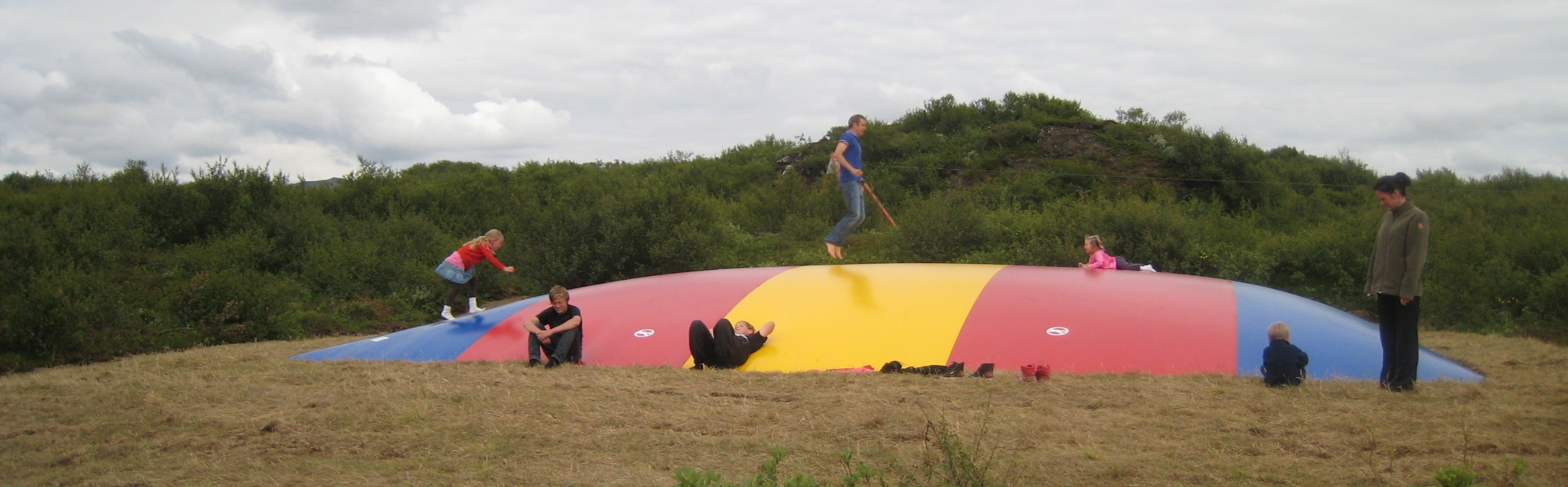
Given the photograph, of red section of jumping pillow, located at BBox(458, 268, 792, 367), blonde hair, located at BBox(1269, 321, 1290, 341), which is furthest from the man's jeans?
blonde hair, located at BBox(1269, 321, 1290, 341)

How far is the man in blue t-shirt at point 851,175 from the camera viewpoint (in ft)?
28.4

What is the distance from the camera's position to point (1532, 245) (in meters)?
15.1

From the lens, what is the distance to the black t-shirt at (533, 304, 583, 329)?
7625 mm

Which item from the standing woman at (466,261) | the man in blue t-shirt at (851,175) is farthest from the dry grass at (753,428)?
the standing woman at (466,261)

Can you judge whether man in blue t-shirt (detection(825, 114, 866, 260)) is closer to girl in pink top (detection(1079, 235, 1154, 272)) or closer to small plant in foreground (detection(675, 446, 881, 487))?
girl in pink top (detection(1079, 235, 1154, 272))

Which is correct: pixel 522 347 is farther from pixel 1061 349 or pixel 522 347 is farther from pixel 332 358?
pixel 1061 349

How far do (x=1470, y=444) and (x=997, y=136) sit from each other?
24.5m

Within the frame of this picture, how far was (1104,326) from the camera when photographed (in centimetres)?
717

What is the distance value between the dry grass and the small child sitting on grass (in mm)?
171

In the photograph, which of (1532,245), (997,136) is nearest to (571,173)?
(997,136)

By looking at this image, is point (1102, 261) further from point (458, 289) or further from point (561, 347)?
point (458, 289)

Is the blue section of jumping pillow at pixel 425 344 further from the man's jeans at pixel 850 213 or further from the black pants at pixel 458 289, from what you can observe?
the man's jeans at pixel 850 213

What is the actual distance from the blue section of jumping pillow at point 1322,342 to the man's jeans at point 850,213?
3.16 m

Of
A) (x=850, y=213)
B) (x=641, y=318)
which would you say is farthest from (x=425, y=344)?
(x=850, y=213)
